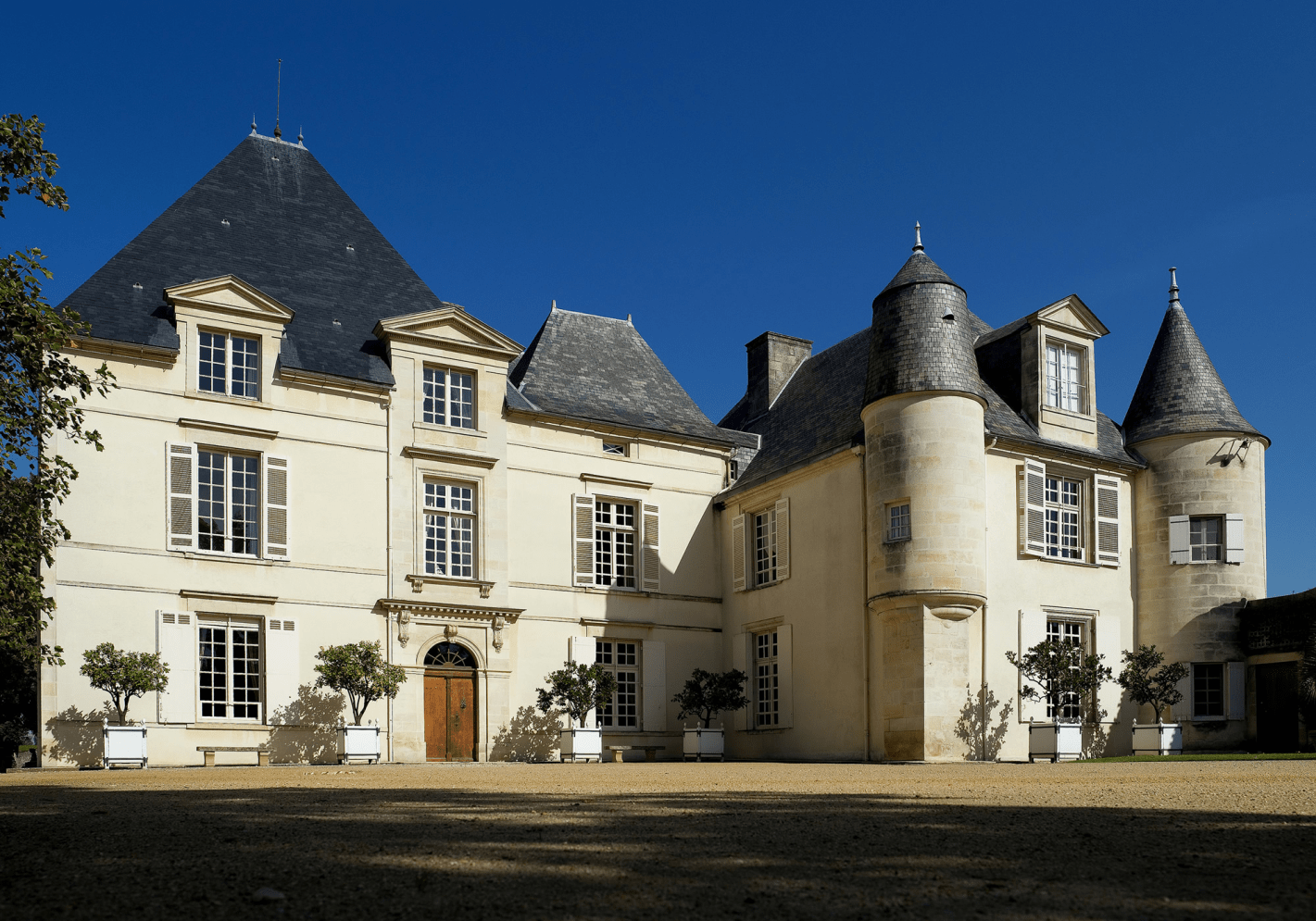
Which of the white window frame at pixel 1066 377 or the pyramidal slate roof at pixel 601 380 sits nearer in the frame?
→ the white window frame at pixel 1066 377

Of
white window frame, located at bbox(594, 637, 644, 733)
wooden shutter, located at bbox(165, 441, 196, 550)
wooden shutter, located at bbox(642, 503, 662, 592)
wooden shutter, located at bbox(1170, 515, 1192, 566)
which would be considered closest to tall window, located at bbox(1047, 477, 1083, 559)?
wooden shutter, located at bbox(1170, 515, 1192, 566)

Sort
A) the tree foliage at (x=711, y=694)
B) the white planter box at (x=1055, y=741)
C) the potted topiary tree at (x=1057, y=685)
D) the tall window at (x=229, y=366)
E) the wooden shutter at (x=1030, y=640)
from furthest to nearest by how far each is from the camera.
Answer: the tree foliage at (x=711, y=694) < the wooden shutter at (x=1030, y=640) < the tall window at (x=229, y=366) < the potted topiary tree at (x=1057, y=685) < the white planter box at (x=1055, y=741)

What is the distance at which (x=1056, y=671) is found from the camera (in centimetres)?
1995

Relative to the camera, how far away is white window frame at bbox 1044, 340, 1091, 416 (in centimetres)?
2236

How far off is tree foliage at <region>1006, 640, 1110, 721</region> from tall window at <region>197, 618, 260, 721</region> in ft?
39.1

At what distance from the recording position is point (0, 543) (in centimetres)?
958

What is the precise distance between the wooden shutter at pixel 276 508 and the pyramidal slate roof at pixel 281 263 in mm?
1673

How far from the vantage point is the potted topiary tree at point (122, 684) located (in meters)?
17.4

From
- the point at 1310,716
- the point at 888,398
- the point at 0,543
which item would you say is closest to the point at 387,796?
the point at 0,543

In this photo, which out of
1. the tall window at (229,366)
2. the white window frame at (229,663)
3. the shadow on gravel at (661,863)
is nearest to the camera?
the shadow on gravel at (661,863)

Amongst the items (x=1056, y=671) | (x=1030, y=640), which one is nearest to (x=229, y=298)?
(x=1030, y=640)

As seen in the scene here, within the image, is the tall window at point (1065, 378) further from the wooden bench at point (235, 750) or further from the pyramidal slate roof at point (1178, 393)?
the wooden bench at point (235, 750)

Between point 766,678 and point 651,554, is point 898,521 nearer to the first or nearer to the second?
point 766,678

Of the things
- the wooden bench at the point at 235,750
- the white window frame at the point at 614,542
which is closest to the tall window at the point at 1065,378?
the white window frame at the point at 614,542
